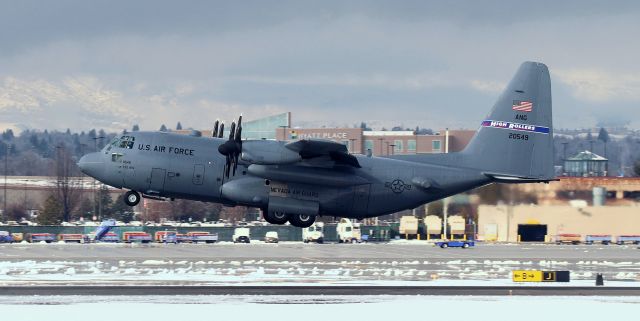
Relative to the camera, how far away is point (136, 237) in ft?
315

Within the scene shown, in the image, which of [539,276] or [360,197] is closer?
[360,197]

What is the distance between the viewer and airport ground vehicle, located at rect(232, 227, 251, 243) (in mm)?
98938

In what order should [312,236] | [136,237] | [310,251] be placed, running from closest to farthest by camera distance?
[310,251]
[136,237]
[312,236]

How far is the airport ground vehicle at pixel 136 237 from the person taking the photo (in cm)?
9556

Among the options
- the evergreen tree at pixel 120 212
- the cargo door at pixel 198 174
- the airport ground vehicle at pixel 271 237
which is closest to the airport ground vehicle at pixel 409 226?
the airport ground vehicle at pixel 271 237

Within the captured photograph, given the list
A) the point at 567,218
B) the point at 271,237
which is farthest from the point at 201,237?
the point at 567,218

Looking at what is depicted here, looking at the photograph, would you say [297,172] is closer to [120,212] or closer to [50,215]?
[50,215]

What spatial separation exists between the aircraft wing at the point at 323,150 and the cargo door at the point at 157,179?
5.84 meters

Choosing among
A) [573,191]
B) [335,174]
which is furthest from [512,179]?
[573,191]

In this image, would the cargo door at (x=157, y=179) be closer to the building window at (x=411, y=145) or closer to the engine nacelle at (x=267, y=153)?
the engine nacelle at (x=267, y=153)

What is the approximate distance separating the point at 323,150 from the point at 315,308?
24.1 ft

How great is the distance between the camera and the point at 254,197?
165 ft

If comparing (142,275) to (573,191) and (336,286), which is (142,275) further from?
(573,191)

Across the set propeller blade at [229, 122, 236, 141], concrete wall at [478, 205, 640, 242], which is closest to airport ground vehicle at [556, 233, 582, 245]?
concrete wall at [478, 205, 640, 242]
